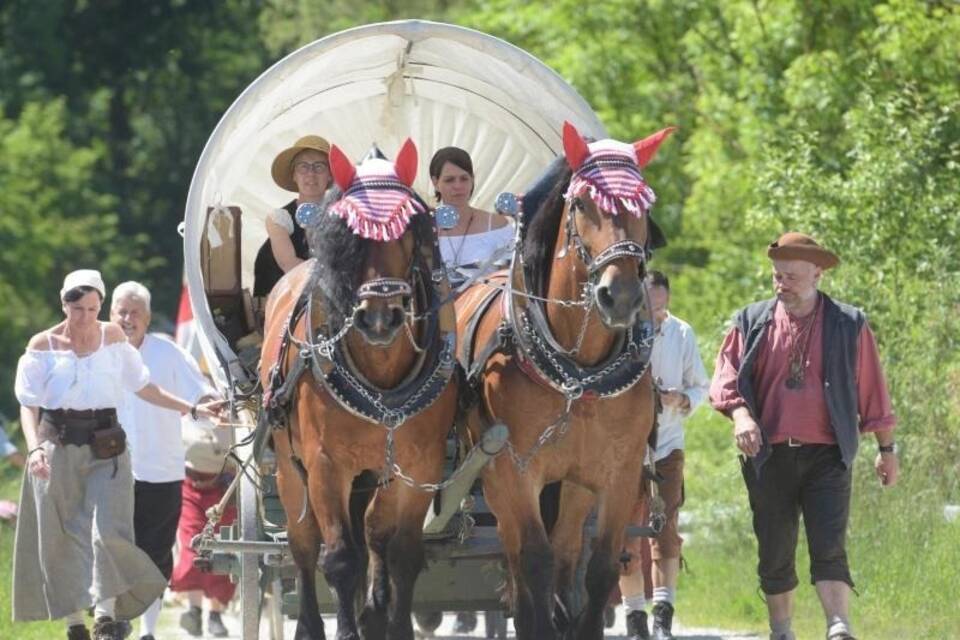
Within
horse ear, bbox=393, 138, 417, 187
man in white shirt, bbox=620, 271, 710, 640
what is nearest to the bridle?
horse ear, bbox=393, 138, 417, 187

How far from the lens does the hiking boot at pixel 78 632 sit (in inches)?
449

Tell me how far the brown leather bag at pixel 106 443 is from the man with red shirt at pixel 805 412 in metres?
3.15

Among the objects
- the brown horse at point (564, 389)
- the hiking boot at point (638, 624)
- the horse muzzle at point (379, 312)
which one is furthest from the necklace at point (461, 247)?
the hiking boot at point (638, 624)

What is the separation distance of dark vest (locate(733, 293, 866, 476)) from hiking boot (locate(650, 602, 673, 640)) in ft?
5.85

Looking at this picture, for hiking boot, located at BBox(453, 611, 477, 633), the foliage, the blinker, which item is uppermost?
the foliage

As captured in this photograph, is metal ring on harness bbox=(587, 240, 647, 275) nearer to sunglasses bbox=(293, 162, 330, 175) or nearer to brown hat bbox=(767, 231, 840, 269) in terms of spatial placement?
brown hat bbox=(767, 231, 840, 269)

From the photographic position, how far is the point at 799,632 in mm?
12609

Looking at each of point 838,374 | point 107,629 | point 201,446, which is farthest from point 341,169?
point 201,446

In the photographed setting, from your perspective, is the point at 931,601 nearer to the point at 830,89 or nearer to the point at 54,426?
the point at 54,426

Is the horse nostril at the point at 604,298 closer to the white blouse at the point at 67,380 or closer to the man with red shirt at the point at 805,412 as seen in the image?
the man with red shirt at the point at 805,412

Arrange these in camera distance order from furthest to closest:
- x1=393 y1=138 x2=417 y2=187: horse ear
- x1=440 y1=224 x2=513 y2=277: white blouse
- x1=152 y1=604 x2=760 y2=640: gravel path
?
x1=152 y1=604 x2=760 y2=640: gravel path < x1=440 y1=224 x2=513 y2=277: white blouse < x1=393 y1=138 x2=417 y2=187: horse ear

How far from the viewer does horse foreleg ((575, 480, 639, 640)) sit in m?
9.27

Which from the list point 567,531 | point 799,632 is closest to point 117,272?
point 799,632

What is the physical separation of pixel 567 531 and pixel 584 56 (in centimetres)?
1468
